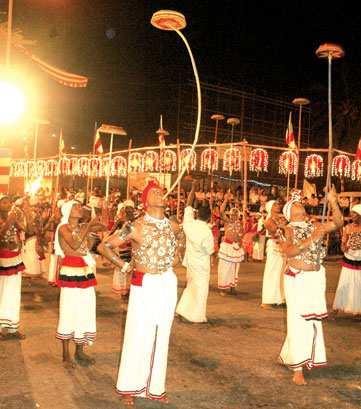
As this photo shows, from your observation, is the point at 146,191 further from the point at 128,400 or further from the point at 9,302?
the point at 9,302

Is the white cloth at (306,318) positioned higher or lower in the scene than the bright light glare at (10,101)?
lower

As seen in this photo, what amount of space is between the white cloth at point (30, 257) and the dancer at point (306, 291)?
7059 mm

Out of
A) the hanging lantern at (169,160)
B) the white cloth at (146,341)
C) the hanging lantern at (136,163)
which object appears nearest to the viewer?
the white cloth at (146,341)

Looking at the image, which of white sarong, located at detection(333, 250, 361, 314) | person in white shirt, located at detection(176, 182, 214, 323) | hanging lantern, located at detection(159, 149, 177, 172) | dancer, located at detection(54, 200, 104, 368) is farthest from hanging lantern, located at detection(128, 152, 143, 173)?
dancer, located at detection(54, 200, 104, 368)

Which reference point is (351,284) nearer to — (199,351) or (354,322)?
(354,322)

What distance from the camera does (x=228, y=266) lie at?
391 inches

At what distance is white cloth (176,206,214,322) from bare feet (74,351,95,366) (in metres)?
2.32

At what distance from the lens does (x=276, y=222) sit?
7.39 meters

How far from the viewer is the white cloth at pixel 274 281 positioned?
8781 millimetres

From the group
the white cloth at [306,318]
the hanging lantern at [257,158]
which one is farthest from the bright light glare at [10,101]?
the hanging lantern at [257,158]

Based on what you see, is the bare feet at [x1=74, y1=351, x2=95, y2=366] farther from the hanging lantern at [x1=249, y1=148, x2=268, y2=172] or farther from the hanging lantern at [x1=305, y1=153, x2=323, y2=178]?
the hanging lantern at [x1=305, y1=153, x2=323, y2=178]

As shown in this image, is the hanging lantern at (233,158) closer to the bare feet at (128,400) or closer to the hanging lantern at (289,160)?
the hanging lantern at (289,160)

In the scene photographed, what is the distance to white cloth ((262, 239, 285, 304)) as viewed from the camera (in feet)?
28.8

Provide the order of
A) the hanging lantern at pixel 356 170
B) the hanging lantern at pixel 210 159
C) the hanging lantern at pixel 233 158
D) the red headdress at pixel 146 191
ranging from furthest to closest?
the hanging lantern at pixel 210 159, the hanging lantern at pixel 233 158, the hanging lantern at pixel 356 170, the red headdress at pixel 146 191
